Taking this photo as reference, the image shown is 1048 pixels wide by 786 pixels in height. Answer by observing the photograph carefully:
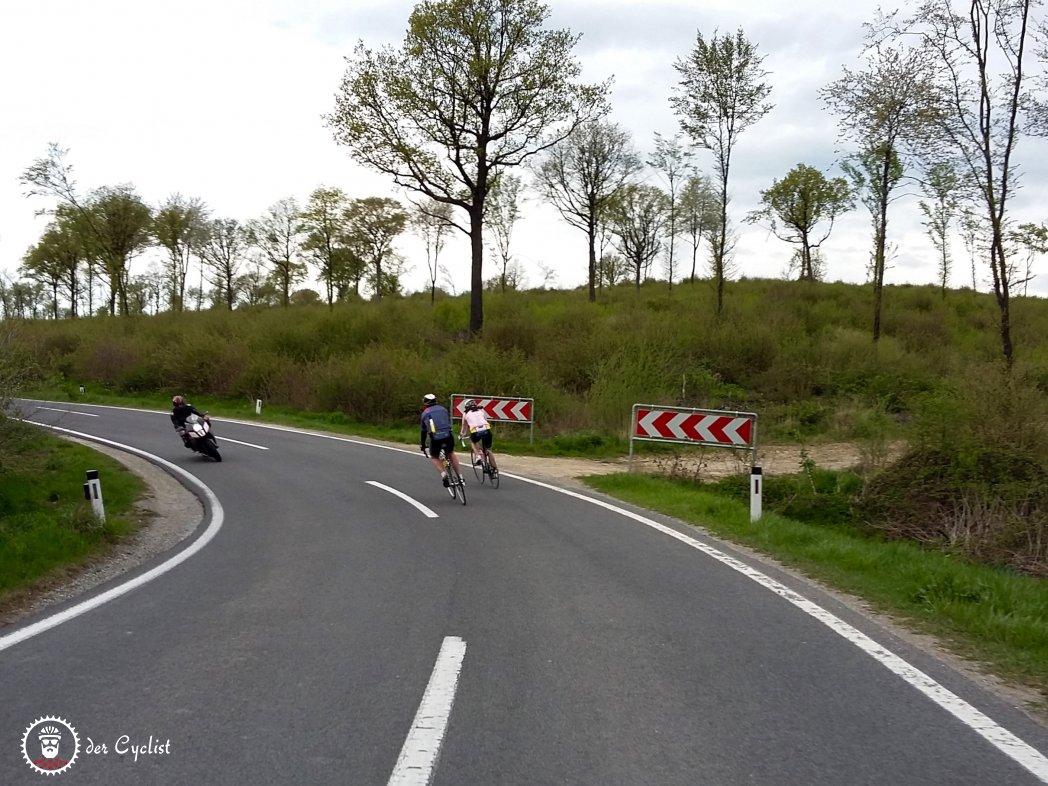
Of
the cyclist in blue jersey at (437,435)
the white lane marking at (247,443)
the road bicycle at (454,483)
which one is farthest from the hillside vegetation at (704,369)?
the road bicycle at (454,483)

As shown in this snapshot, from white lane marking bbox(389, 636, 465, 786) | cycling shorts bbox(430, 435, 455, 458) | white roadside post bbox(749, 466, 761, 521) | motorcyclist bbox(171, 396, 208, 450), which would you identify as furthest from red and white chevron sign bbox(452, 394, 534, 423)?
white lane marking bbox(389, 636, 465, 786)

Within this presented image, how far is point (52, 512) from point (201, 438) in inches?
316

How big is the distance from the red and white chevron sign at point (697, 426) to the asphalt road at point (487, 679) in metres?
5.83

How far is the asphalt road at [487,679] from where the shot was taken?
4.16m

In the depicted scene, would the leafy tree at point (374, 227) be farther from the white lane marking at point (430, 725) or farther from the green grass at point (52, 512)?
the white lane marking at point (430, 725)

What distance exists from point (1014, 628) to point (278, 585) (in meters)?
6.26

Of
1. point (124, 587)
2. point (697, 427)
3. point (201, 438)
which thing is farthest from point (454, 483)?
point (201, 438)

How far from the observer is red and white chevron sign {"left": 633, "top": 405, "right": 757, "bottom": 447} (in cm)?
1546

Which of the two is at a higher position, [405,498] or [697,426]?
[697,426]

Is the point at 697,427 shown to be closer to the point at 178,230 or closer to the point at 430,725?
the point at 430,725

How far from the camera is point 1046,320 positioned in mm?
42500

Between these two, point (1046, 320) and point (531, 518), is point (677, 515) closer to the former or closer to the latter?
point (531, 518)

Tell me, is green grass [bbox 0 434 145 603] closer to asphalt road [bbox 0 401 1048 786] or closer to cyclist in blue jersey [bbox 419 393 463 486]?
asphalt road [bbox 0 401 1048 786]

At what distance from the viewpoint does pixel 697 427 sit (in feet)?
51.6
